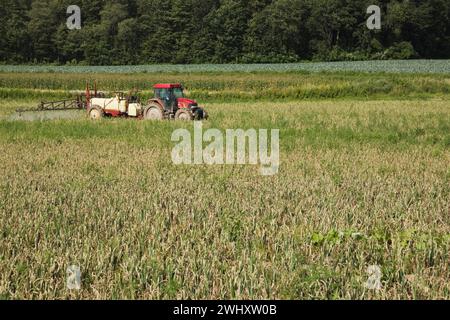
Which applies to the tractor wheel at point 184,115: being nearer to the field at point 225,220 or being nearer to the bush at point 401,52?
the field at point 225,220

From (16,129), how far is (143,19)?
64.7 m

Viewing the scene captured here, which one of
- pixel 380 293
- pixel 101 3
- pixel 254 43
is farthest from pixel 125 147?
pixel 101 3

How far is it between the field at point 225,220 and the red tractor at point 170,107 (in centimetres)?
435

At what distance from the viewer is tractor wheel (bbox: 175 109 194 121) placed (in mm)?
18875

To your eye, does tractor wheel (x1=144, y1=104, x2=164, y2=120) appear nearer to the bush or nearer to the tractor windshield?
the tractor windshield

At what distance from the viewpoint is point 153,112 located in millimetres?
19578

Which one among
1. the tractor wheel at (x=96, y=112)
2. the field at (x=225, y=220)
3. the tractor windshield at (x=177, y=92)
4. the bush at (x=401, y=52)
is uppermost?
the bush at (x=401, y=52)

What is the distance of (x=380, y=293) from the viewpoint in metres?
4.41

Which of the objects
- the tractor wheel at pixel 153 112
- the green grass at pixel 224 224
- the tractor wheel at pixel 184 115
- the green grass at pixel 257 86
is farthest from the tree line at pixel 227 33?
the green grass at pixel 224 224

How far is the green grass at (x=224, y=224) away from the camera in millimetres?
4578

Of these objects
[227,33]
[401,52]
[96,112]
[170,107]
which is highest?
[227,33]

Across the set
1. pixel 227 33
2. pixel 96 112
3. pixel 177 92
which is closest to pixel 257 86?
pixel 177 92

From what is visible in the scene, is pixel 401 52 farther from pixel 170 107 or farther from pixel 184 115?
pixel 184 115

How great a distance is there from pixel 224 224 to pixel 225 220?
0.13m
